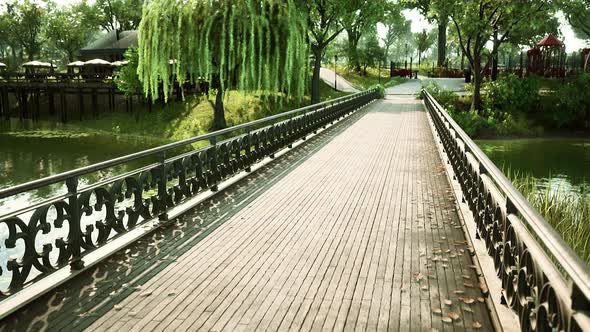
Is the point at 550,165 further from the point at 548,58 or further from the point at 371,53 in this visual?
the point at 371,53

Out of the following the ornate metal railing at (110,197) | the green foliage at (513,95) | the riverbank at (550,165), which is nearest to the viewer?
the ornate metal railing at (110,197)

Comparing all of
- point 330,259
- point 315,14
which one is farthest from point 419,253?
point 315,14

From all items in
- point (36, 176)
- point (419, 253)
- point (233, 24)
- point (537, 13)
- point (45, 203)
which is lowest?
point (36, 176)

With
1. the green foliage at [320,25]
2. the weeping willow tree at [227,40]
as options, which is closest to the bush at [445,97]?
the green foliage at [320,25]

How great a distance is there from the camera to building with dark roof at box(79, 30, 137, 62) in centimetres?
6144

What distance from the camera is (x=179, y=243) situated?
700 centimetres

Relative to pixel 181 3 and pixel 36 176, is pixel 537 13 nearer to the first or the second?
pixel 181 3

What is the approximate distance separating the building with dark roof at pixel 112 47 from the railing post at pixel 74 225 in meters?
58.5

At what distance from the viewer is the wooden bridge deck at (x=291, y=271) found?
472 cm

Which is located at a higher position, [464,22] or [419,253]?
[464,22]

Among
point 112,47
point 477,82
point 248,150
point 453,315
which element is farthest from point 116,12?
point 453,315

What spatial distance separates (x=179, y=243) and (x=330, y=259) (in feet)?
6.69

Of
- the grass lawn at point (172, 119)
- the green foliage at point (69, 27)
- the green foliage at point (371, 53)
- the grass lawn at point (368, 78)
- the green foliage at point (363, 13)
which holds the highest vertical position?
the green foliage at point (69, 27)

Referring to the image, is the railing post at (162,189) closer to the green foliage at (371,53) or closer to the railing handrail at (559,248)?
the railing handrail at (559,248)
